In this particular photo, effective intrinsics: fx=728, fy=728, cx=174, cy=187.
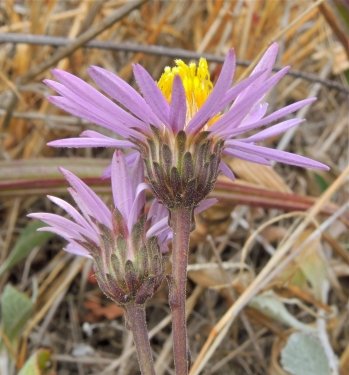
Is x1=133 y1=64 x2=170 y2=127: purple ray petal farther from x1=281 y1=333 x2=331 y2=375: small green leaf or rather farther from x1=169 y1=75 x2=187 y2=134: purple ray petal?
x1=281 y1=333 x2=331 y2=375: small green leaf

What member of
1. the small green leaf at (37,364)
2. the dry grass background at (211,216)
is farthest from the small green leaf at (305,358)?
the small green leaf at (37,364)

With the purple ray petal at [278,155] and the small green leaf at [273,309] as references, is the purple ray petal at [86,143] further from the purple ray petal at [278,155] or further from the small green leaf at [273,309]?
the small green leaf at [273,309]

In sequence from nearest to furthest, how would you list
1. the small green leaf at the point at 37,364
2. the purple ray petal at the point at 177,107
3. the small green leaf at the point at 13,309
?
the purple ray petal at the point at 177,107 < the small green leaf at the point at 37,364 < the small green leaf at the point at 13,309

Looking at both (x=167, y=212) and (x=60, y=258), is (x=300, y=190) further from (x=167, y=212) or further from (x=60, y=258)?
(x=167, y=212)

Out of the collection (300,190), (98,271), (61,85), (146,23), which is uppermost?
(146,23)

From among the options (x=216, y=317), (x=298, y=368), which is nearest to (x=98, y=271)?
(x=298, y=368)

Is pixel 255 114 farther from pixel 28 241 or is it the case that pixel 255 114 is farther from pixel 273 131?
pixel 28 241

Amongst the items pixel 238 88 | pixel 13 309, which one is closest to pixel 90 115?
pixel 238 88
